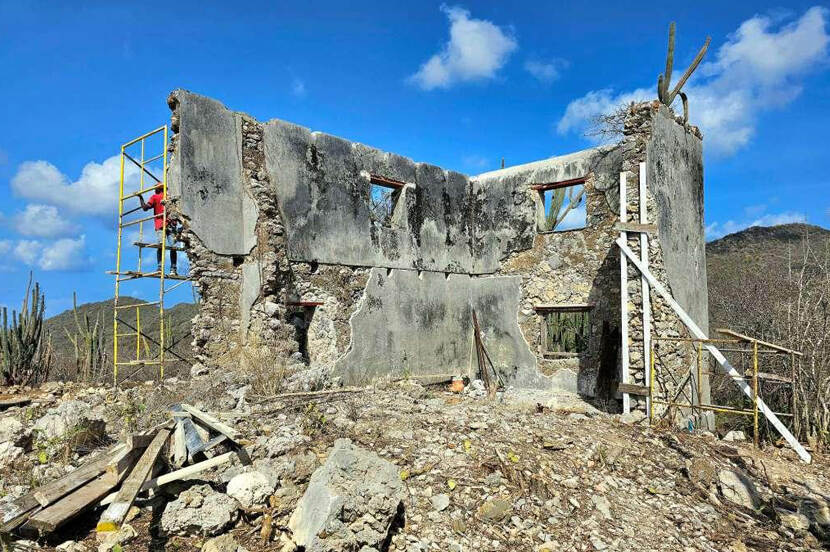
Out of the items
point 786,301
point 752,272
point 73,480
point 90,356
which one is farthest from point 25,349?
point 752,272

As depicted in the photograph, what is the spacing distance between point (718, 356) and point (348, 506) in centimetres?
587

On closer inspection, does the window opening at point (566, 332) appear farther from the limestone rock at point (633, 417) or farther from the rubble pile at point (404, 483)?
the rubble pile at point (404, 483)

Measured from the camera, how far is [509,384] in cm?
1265

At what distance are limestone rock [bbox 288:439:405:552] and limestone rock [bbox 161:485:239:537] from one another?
0.57 metres

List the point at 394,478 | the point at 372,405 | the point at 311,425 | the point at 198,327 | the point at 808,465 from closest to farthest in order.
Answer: the point at 394,478
the point at 311,425
the point at 808,465
the point at 372,405
the point at 198,327

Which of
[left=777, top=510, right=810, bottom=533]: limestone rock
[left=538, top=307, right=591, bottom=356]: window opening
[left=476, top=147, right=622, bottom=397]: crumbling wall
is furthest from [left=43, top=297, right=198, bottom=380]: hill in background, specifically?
[left=777, top=510, right=810, bottom=533]: limestone rock

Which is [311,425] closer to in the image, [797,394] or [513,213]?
[797,394]

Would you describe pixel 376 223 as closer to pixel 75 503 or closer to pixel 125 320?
pixel 75 503

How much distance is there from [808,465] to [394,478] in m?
5.39

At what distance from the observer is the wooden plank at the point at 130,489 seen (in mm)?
4883

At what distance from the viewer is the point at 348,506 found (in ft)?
16.1

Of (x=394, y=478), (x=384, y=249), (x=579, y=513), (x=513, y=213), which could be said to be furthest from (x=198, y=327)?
(x=513, y=213)

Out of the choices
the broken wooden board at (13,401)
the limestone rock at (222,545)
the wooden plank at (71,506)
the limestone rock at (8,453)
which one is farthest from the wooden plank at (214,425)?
the broken wooden board at (13,401)

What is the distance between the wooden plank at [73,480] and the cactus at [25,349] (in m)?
6.88
